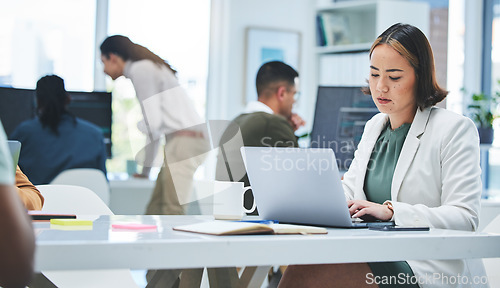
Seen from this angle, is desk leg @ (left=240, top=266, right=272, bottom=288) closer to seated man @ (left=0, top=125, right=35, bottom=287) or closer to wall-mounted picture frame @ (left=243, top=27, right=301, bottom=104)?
seated man @ (left=0, top=125, right=35, bottom=287)

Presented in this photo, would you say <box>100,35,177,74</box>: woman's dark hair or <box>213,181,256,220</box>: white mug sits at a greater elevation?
<box>100,35,177,74</box>: woman's dark hair

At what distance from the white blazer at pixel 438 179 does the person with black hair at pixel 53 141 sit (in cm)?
218

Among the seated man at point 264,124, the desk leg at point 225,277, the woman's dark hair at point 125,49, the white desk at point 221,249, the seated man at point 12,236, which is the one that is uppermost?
the woman's dark hair at point 125,49

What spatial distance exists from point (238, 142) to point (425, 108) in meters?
1.14

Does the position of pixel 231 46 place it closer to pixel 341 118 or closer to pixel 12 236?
pixel 341 118

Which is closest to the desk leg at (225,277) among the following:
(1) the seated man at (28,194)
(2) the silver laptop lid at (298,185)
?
(2) the silver laptop lid at (298,185)

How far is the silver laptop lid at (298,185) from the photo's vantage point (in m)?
1.34

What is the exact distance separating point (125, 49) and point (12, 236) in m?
2.93

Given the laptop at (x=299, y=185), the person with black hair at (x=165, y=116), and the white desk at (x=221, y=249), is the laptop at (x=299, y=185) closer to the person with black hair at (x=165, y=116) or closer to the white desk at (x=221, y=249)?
the white desk at (x=221, y=249)

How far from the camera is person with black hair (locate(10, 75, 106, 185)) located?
11.8 ft

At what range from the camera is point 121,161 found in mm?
4883

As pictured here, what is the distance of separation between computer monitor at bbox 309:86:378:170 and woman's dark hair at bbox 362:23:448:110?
4.58ft

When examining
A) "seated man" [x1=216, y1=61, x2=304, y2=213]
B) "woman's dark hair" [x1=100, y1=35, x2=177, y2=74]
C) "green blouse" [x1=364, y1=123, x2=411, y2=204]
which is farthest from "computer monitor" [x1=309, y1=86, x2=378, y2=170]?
"green blouse" [x1=364, y1=123, x2=411, y2=204]

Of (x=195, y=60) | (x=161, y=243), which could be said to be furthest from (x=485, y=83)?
(x=161, y=243)
